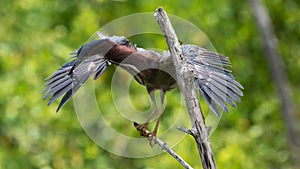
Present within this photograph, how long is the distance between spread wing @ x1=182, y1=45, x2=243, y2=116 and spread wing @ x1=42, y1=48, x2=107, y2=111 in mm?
399

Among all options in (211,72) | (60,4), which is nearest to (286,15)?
(60,4)

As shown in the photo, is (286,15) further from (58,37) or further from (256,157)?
(58,37)

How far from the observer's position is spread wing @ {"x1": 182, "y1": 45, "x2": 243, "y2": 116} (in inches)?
119

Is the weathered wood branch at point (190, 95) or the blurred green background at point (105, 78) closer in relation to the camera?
the weathered wood branch at point (190, 95)

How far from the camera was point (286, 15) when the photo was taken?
6398mm

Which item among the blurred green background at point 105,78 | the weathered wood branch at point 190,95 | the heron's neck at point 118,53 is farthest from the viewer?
the blurred green background at point 105,78

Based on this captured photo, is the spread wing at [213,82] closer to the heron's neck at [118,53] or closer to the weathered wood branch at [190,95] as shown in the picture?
the weathered wood branch at [190,95]

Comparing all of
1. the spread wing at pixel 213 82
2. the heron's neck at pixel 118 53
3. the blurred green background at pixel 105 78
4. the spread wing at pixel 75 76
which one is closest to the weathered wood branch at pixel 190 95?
the spread wing at pixel 213 82

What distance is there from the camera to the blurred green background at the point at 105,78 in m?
5.33

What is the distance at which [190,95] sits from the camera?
118 inches

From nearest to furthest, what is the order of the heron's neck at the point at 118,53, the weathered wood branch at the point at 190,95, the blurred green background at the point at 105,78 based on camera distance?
1. the weathered wood branch at the point at 190,95
2. the heron's neck at the point at 118,53
3. the blurred green background at the point at 105,78

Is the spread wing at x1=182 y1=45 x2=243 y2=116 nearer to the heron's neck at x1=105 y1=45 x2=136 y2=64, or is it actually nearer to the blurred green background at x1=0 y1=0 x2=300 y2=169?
the heron's neck at x1=105 y1=45 x2=136 y2=64

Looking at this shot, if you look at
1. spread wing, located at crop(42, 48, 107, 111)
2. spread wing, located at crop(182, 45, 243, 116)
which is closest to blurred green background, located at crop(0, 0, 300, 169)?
spread wing, located at crop(182, 45, 243, 116)

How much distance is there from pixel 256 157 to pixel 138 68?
2649 mm
